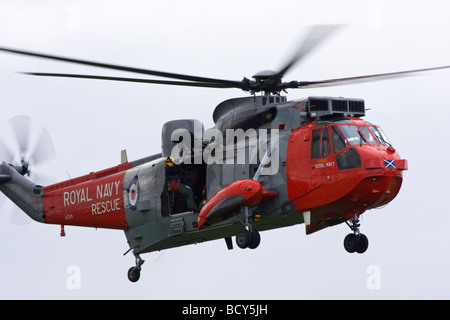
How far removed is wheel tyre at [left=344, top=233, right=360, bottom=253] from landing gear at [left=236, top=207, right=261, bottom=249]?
83.1 inches

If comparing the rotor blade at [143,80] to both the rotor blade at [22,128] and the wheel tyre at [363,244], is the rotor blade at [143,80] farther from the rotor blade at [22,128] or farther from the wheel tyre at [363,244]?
the rotor blade at [22,128]

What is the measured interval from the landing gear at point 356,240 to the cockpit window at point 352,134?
73.0 inches

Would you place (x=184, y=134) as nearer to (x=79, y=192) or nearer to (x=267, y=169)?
(x=267, y=169)

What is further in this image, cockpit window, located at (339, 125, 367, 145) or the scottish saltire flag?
cockpit window, located at (339, 125, 367, 145)

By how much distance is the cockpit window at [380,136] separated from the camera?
19.9 meters

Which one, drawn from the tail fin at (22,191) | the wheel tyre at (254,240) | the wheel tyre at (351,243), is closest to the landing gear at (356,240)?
the wheel tyre at (351,243)

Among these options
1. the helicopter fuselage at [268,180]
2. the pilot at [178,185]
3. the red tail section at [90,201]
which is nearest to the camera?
the helicopter fuselage at [268,180]

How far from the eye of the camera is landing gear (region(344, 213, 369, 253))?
20.3m

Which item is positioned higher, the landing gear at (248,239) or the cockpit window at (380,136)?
the cockpit window at (380,136)

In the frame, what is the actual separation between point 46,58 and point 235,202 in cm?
521

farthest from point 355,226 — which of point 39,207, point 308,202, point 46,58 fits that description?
point 39,207

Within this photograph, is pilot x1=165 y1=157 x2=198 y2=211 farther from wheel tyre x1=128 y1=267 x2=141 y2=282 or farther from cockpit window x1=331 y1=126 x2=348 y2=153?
cockpit window x1=331 y1=126 x2=348 y2=153

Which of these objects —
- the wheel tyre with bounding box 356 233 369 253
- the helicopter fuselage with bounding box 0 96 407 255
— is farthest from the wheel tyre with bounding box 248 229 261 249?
the wheel tyre with bounding box 356 233 369 253

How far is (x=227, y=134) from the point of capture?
21.4m
